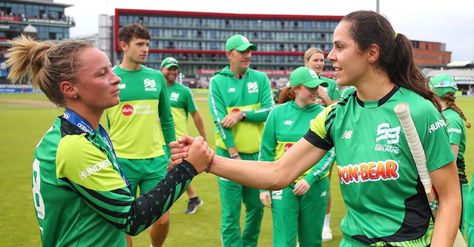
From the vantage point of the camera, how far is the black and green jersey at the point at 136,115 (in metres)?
5.73

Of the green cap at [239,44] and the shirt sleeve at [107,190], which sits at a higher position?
the green cap at [239,44]

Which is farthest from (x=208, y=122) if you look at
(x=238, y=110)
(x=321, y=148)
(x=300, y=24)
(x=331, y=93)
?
(x=300, y=24)

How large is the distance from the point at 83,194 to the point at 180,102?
6080 millimetres

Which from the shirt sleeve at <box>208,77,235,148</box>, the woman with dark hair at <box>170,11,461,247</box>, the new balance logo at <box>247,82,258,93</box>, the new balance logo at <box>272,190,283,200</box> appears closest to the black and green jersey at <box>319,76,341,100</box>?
the new balance logo at <box>247,82,258,93</box>

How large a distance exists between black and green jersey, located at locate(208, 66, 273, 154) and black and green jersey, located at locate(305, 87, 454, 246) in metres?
3.50

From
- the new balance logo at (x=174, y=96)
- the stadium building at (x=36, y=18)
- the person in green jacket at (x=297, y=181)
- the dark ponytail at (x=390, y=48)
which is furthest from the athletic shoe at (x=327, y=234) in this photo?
the stadium building at (x=36, y=18)

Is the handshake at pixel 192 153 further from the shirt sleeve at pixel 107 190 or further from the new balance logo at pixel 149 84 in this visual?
the new balance logo at pixel 149 84

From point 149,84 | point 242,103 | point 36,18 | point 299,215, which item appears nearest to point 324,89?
point 242,103

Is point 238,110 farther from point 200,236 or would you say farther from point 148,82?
point 200,236

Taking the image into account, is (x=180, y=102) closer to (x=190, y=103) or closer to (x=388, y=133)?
(x=190, y=103)

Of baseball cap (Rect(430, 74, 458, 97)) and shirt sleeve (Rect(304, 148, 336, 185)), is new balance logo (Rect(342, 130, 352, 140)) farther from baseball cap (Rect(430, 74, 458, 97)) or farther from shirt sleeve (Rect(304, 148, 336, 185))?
baseball cap (Rect(430, 74, 458, 97))

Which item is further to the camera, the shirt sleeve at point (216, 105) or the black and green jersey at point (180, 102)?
the black and green jersey at point (180, 102)

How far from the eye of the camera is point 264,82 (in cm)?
638

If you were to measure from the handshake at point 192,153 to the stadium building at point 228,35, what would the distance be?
91.2m
